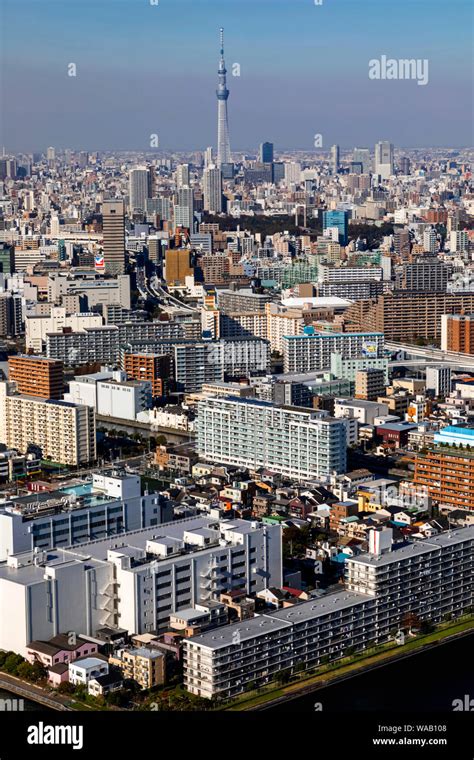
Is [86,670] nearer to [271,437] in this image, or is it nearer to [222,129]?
[271,437]

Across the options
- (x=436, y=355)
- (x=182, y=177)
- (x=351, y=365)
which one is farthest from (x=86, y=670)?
(x=182, y=177)

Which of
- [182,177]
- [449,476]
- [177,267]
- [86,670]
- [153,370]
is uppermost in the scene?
[182,177]

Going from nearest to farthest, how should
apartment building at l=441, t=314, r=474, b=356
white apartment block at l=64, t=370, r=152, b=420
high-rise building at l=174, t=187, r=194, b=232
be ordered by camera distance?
white apartment block at l=64, t=370, r=152, b=420, apartment building at l=441, t=314, r=474, b=356, high-rise building at l=174, t=187, r=194, b=232

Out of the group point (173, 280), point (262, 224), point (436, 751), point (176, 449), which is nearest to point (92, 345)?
point (176, 449)

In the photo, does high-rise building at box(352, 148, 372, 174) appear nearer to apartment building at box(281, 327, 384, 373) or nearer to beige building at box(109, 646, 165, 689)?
apartment building at box(281, 327, 384, 373)

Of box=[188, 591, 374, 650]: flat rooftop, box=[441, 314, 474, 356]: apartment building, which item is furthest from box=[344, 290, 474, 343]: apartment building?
box=[188, 591, 374, 650]: flat rooftop

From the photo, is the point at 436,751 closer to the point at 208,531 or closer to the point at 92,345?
the point at 208,531
